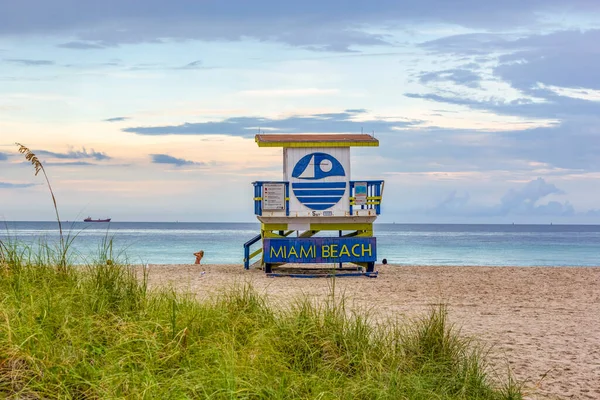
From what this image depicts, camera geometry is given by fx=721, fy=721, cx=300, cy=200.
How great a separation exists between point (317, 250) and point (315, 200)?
1428mm

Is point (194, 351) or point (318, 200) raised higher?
point (318, 200)

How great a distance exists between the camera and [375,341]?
719cm

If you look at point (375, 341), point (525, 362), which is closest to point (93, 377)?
point (375, 341)

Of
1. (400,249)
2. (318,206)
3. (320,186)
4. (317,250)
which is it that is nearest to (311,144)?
(320,186)

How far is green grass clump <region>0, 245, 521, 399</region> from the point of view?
5707mm

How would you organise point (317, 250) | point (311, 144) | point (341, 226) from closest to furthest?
point (317, 250) → point (311, 144) → point (341, 226)

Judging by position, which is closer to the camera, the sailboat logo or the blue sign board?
the blue sign board

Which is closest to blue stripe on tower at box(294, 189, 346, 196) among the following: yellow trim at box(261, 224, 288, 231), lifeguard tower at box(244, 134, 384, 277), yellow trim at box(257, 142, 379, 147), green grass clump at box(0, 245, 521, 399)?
lifeguard tower at box(244, 134, 384, 277)

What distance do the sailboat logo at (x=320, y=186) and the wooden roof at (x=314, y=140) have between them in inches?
14.1

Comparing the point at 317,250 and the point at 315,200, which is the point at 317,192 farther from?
the point at 317,250

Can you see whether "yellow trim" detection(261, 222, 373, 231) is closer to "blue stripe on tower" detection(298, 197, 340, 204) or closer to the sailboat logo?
the sailboat logo

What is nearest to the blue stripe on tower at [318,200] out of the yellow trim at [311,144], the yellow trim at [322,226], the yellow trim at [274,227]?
the yellow trim at [322,226]

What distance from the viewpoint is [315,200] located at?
65.4 ft

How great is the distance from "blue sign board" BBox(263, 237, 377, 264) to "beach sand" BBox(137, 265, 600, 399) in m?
0.69
